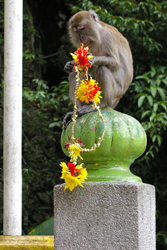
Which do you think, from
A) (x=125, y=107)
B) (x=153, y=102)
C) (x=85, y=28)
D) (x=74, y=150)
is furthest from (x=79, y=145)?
(x=125, y=107)

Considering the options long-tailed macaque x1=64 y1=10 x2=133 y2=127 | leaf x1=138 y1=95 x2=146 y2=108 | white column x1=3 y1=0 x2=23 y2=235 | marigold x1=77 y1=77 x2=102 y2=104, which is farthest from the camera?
leaf x1=138 y1=95 x2=146 y2=108

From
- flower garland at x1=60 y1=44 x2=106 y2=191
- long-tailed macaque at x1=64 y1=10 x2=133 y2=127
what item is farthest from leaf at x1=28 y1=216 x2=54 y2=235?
flower garland at x1=60 y1=44 x2=106 y2=191

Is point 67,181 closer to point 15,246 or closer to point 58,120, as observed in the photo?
point 15,246

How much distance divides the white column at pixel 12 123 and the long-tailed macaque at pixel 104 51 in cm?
56

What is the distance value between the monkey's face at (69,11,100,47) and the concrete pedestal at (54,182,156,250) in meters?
1.64

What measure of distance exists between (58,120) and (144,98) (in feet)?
4.56

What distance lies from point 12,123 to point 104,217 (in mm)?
1604

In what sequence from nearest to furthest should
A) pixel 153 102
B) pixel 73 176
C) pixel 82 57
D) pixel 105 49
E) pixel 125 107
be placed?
pixel 73 176
pixel 82 57
pixel 105 49
pixel 153 102
pixel 125 107

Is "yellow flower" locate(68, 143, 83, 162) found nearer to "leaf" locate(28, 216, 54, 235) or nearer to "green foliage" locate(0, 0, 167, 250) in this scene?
"leaf" locate(28, 216, 54, 235)

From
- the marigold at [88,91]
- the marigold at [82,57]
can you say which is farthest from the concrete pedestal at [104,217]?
the marigold at [82,57]

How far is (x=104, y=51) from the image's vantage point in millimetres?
3150

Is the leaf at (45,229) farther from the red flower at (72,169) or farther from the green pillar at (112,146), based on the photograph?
the red flower at (72,169)

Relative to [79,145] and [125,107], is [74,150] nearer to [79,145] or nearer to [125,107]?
[79,145]

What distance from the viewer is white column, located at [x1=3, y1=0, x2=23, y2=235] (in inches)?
123
